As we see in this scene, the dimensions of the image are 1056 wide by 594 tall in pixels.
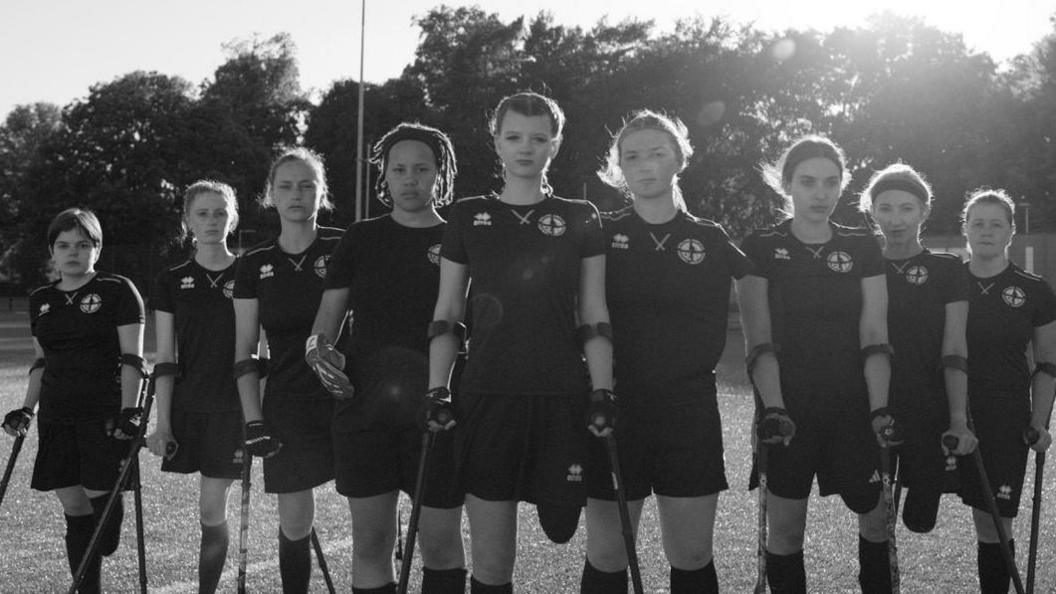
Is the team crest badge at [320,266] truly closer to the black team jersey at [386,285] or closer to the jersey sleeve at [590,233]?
the black team jersey at [386,285]

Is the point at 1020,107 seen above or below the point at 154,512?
above

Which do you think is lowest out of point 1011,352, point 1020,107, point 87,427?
point 87,427

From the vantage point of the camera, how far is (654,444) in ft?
13.6

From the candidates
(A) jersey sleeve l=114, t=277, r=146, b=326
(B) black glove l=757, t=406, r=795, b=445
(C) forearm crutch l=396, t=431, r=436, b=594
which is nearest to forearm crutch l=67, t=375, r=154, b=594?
(A) jersey sleeve l=114, t=277, r=146, b=326

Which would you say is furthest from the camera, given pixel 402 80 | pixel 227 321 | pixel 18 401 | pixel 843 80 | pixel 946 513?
pixel 402 80

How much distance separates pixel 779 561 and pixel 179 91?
56.6 metres

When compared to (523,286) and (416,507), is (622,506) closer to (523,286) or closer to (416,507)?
(416,507)

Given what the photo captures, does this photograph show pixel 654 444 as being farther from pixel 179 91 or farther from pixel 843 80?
pixel 179 91

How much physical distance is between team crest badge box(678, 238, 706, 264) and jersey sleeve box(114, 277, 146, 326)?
282 centimetres

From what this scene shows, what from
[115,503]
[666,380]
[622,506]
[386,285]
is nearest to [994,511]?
[666,380]

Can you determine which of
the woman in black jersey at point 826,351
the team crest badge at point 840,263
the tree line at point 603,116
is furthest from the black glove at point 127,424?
the tree line at point 603,116

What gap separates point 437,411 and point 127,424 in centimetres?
212

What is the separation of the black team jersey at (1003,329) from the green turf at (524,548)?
4.41 ft

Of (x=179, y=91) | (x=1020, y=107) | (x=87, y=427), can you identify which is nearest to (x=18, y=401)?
(x=87, y=427)
